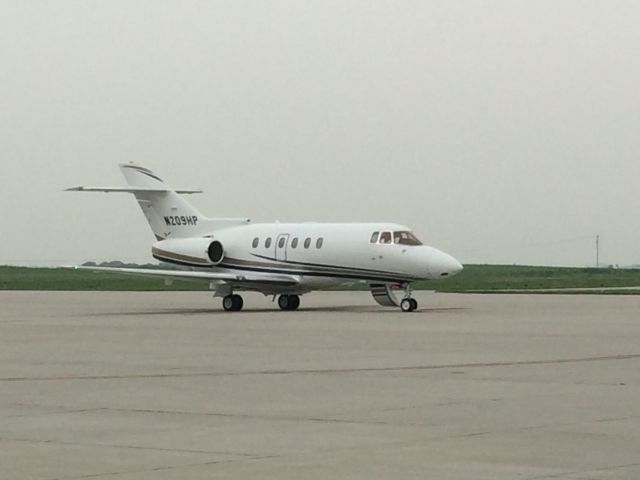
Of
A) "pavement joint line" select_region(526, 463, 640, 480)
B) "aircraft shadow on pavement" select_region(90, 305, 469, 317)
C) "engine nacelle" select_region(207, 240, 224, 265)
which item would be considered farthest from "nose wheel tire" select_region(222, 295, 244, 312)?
"pavement joint line" select_region(526, 463, 640, 480)

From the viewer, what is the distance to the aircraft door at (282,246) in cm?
4788

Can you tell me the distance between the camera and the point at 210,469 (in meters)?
11.5

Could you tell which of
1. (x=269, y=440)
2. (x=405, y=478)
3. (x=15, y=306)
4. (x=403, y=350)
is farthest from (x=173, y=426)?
(x=15, y=306)

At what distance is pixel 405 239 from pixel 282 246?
4.67 metres

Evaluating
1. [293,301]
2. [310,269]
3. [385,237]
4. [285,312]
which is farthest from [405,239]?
[293,301]

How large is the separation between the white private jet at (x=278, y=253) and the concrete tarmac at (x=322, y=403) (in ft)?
36.1

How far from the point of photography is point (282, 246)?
158ft

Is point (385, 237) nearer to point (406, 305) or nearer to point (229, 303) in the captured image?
point (406, 305)

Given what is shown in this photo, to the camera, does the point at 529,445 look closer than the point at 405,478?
No

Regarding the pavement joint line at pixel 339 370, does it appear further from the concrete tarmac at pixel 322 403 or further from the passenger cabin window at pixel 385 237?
the passenger cabin window at pixel 385 237

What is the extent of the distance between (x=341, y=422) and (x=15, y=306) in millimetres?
38409

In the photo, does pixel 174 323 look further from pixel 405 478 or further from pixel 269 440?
pixel 405 478

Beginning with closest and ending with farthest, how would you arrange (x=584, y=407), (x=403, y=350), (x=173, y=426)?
(x=173, y=426)
(x=584, y=407)
(x=403, y=350)

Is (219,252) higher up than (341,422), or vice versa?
(219,252)
